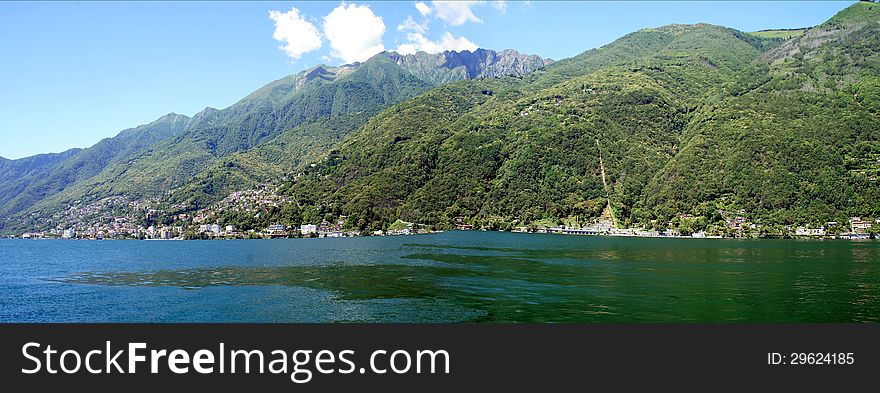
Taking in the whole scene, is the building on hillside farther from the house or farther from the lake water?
the house

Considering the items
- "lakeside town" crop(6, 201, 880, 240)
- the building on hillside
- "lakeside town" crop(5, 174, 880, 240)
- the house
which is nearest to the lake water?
"lakeside town" crop(6, 201, 880, 240)

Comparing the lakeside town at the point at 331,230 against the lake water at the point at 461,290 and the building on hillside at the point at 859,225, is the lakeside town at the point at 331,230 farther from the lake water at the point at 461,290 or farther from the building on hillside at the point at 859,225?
the lake water at the point at 461,290

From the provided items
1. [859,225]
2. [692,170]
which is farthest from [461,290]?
[692,170]

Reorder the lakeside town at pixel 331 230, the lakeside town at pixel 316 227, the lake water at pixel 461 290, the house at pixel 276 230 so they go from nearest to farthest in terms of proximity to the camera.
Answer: the lake water at pixel 461 290 < the lakeside town at pixel 331 230 < the lakeside town at pixel 316 227 < the house at pixel 276 230

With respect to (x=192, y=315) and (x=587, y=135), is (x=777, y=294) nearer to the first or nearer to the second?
(x=192, y=315)

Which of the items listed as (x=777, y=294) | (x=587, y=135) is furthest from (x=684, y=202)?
(x=777, y=294)

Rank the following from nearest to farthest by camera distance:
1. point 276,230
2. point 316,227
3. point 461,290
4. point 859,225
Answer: point 461,290 < point 859,225 < point 276,230 < point 316,227

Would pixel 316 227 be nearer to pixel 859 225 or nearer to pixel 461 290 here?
pixel 461 290

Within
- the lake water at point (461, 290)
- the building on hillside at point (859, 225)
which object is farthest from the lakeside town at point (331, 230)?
the lake water at point (461, 290)
